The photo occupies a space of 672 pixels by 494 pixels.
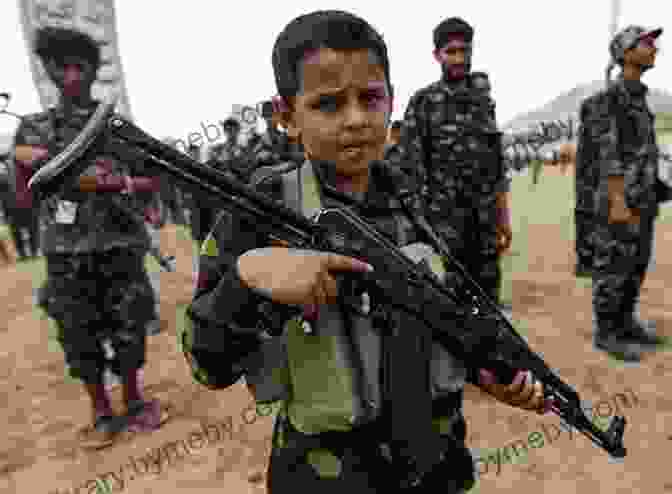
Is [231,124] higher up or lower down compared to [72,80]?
lower down

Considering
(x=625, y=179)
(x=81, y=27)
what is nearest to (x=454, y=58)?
(x=625, y=179)

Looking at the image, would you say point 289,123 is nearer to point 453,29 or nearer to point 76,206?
point 76,206

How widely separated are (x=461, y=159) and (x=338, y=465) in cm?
247

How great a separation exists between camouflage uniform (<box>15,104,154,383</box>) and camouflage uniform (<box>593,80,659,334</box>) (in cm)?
276

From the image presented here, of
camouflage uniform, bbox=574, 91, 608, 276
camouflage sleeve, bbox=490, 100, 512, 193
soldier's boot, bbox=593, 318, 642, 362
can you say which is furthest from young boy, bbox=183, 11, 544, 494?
camouflage uniform, bbox=574, 91, 608, 276

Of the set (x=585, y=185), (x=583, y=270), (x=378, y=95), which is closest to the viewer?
(x=378, y=95)

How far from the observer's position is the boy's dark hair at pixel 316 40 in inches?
33.5

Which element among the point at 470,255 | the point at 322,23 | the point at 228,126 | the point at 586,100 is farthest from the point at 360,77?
the point at 228,126

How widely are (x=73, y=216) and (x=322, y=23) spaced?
2.06m

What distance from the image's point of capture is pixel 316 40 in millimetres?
851

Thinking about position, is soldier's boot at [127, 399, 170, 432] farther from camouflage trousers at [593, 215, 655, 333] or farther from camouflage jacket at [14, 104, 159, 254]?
camouflage trousers at [593, 215, 655, 333]

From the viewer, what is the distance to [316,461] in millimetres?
994

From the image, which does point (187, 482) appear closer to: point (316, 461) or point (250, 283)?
point (316, 461)

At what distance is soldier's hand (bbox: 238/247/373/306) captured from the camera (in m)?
0.76
